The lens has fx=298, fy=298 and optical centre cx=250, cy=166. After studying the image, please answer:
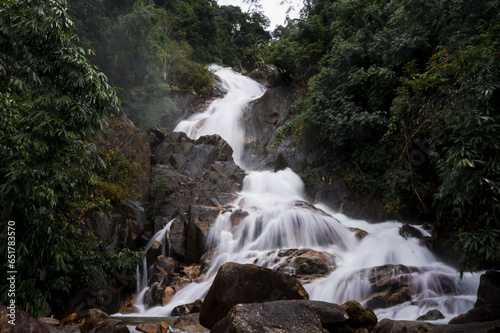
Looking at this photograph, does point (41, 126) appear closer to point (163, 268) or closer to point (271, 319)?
point (271, 319)

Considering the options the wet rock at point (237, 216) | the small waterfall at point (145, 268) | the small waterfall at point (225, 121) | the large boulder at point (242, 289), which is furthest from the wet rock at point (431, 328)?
the small waterfall at point (225, 121)

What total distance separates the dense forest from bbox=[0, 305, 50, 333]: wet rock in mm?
1084

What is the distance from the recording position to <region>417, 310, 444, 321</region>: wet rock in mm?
6027

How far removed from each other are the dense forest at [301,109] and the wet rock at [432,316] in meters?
1.23

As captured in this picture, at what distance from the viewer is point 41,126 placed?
4.81 meters

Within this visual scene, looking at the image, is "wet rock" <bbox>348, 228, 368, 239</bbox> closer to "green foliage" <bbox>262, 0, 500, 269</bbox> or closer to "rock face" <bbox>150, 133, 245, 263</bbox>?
"green foliage" <bbox>262, 0, 500, 269</bbox>

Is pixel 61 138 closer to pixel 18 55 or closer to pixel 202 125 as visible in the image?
pixel 18 55

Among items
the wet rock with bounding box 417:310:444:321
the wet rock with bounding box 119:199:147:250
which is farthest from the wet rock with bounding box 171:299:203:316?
the wet rock with bounding box 417:310:444:321

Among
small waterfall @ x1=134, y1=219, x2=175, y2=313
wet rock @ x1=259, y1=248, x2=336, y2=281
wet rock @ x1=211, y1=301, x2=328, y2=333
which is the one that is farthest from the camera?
small waterfall @ x1=134, y1=219, x2=175, y2=313

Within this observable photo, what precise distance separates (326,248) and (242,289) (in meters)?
5.22

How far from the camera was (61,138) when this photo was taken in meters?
5.08

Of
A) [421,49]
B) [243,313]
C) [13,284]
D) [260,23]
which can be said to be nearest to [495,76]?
[243,313]

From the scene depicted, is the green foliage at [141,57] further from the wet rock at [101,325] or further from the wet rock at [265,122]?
the wet rock at [101,325]

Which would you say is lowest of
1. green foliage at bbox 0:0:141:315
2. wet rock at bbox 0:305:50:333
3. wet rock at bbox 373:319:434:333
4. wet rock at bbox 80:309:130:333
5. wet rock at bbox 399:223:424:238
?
wet rock at bbox 80:309:130:333
